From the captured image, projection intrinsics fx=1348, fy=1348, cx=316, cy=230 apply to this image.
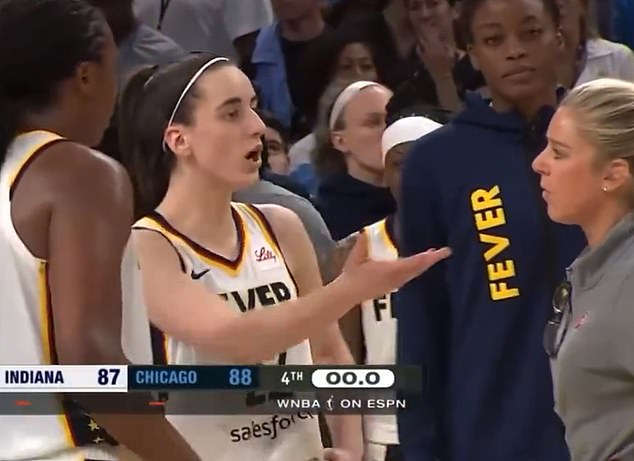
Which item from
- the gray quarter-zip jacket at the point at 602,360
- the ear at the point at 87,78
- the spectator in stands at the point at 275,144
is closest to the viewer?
the gray quarter-zip jacket at the point at 602,360

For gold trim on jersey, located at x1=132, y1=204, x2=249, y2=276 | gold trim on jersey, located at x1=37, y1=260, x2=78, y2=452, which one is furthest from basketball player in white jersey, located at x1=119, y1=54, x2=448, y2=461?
gold trim on jersey, located at x1=37, y1=260, x2=78, y2=452

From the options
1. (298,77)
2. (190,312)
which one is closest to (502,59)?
(298,77)

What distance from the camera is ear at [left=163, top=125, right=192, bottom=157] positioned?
66.6 inches

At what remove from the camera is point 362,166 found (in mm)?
1793

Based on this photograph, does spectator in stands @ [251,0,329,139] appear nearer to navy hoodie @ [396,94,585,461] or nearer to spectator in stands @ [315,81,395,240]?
spectator in stands @ [315,81,395,240]

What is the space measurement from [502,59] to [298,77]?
1.19 ft

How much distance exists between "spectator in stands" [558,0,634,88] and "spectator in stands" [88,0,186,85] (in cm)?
50

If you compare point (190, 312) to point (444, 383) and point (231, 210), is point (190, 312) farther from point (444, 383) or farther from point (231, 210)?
point (444, 383)

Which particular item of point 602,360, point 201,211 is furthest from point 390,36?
point 602,360

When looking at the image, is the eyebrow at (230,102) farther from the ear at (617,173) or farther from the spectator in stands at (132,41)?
the ear at (617,173)

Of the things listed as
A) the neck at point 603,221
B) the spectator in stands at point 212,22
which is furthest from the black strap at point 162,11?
the neck at point 603,221

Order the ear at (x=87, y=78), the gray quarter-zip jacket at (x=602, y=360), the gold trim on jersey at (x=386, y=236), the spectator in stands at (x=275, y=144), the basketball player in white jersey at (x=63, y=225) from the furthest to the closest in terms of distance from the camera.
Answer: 1. the spectator in stands at (x=275, y=144)
2. the gold trim on jersey at (x=386, y=236)
3. the ear at (x=87, y=78)
4. the basketball player in white jersey at (x=63, y=225)
5. the gray quarter-zip jacket at (x=602, y=360)

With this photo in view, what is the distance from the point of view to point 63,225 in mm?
1370

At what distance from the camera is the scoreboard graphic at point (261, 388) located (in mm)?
1650
